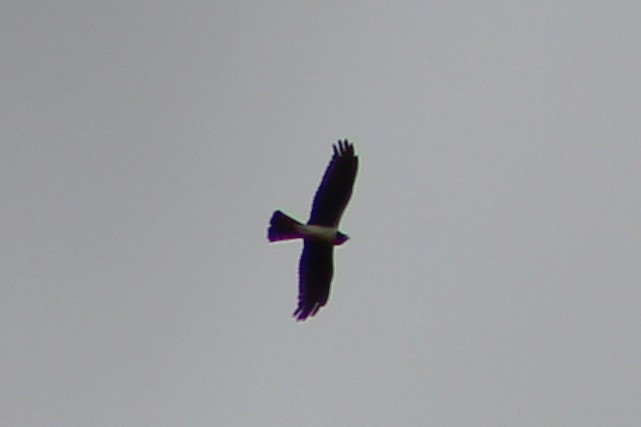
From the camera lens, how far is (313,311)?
19.8 meters

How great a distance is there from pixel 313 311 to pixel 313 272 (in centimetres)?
64

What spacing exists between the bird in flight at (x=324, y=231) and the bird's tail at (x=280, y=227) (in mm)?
79

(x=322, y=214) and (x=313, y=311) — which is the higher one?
(x=322, y=214)

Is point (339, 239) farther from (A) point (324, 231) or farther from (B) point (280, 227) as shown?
(B) point (280, 227)

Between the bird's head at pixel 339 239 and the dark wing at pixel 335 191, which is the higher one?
the dark wing at pixel 335 191

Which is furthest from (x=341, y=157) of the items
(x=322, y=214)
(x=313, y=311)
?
(x=313, y=311)

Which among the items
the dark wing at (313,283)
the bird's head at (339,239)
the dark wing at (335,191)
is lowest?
the dark wing at (313,283)

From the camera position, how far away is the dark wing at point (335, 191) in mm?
19438

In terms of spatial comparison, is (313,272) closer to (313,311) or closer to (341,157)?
(313,311)

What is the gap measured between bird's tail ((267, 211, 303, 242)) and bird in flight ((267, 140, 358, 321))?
3.1 inches

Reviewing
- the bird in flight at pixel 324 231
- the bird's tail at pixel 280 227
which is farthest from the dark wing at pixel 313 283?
the bird's tail at pixel 280 227

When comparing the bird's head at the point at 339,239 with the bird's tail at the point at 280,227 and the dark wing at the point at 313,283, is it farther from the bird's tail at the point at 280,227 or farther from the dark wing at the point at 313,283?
the bird's tail at the point at 280,227

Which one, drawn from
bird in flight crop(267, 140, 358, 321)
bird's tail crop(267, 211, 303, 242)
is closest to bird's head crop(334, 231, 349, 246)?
bird in flight crop(267, 140, 358, 321)

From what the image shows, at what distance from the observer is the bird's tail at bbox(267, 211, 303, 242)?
18.8m
